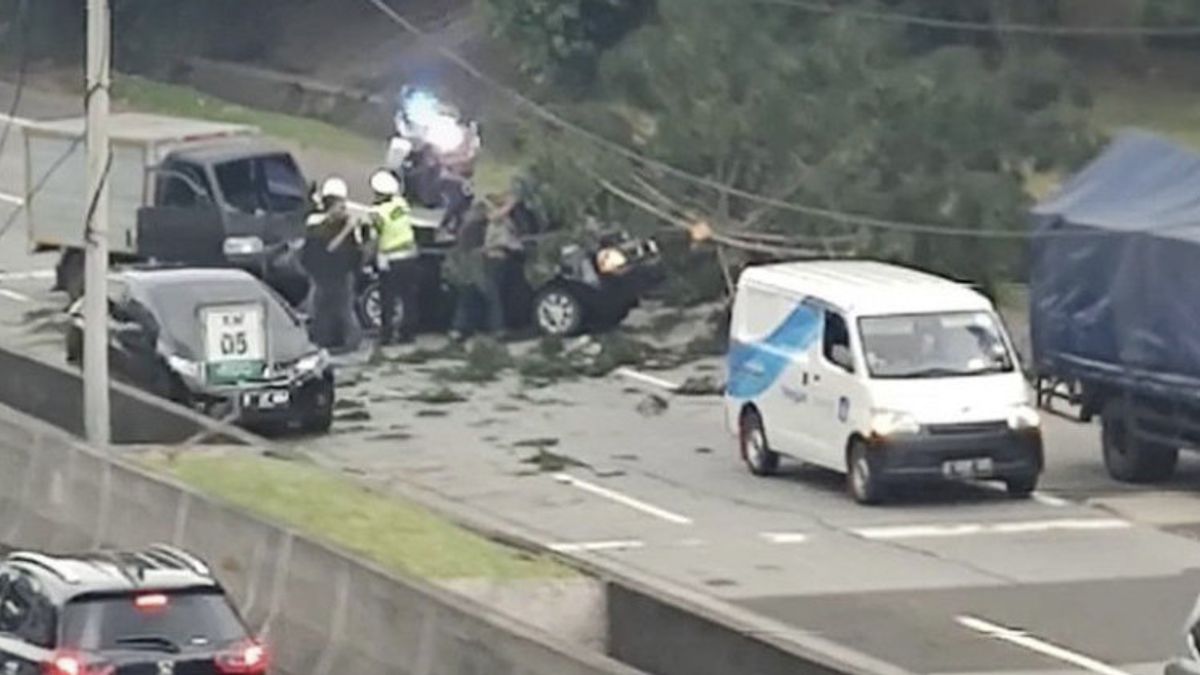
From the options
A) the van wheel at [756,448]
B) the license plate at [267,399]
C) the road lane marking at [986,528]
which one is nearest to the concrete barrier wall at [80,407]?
the license plate at [267,399]

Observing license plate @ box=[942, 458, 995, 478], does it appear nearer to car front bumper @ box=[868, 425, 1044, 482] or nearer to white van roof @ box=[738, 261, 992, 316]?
car front bumper @ box=[868, 425, 1044, 482]

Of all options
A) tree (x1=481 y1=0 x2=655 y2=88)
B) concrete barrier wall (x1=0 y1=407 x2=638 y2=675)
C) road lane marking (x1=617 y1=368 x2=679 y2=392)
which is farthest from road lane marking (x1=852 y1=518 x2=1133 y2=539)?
tree (x1=481 y1=0 x2=655 y2=88)

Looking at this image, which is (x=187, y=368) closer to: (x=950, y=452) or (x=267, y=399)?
(x=267, y=399)

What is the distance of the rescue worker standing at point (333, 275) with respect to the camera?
42000 millimetres

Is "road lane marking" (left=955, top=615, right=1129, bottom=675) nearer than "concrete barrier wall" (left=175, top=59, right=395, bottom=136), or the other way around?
"road lane marking" (left=955, top=615, right=1129, bottom=675)

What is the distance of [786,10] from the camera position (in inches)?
1891

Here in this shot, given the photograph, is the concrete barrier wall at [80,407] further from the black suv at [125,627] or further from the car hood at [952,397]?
the black suv at [125,627]

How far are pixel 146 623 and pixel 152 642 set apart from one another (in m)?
0.15

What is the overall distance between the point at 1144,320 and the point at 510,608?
966 cm

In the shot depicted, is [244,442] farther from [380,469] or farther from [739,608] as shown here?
[739,608]

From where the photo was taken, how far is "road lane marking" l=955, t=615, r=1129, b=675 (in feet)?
88.3

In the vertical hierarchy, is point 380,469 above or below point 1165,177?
below

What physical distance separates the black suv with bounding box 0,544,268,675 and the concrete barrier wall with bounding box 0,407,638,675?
1.90 meters

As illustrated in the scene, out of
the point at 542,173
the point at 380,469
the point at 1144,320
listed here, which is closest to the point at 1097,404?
the point at 1144,320
